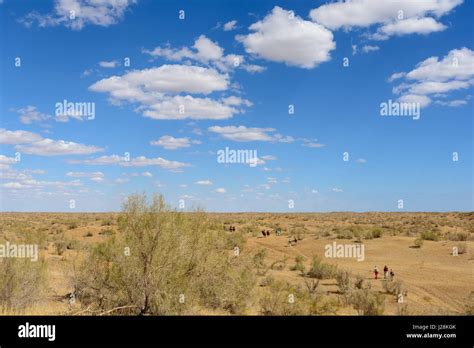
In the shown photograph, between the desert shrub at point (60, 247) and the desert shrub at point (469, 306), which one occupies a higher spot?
the desert shrub at point (60, 247)

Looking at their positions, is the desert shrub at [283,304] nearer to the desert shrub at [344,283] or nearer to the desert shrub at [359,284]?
the desert shrub at [344,283]

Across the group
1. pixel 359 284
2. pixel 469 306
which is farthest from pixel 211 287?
pixel 469 306

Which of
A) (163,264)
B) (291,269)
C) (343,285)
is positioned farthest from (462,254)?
(163,264)

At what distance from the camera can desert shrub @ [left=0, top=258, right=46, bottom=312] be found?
42.8ft

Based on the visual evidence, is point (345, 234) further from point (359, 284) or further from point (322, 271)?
point (359, 284)

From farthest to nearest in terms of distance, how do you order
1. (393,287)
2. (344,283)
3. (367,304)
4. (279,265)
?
(279,265) < (393,287) < (344,283) < (367,304)

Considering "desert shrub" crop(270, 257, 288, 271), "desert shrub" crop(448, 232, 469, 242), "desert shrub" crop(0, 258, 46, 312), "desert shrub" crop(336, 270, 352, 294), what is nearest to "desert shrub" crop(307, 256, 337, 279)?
"desert shrub" crop(336, 270, 352, 294)

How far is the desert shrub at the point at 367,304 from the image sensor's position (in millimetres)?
14023

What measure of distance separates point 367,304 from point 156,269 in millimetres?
7273

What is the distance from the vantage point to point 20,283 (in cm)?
1344

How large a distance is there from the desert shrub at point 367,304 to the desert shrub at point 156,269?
158 inches

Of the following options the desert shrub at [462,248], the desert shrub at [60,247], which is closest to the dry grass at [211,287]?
the desert shrub at [60,247]
